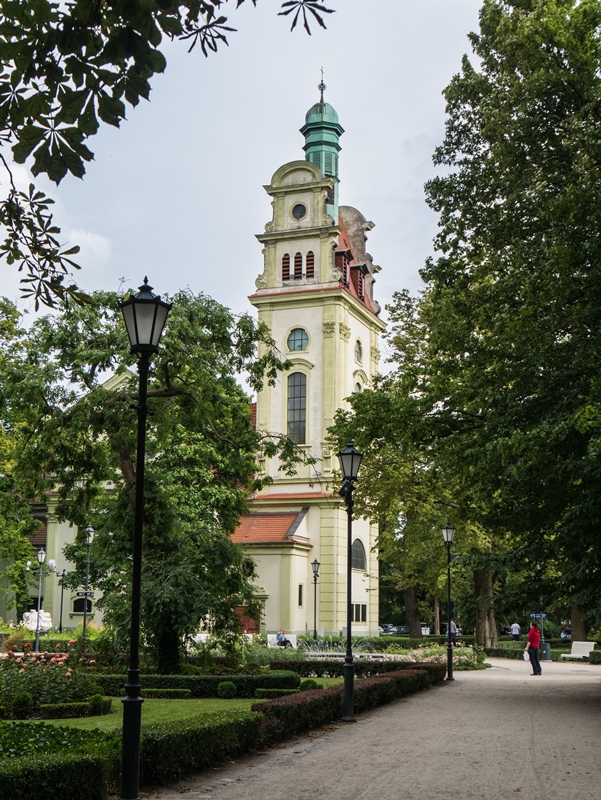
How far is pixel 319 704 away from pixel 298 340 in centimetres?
3410

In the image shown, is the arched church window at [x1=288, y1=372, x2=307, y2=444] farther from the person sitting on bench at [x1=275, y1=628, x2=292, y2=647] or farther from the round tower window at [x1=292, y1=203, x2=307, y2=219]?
the person sitting on bench at [x1=275, y1=628, x2=292, y2=647]

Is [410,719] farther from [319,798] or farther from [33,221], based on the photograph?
[33,221]

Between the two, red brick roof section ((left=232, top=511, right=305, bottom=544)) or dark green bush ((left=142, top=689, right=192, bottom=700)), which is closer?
dark green bush ((left=142, top=689, right=192, bottom=700))

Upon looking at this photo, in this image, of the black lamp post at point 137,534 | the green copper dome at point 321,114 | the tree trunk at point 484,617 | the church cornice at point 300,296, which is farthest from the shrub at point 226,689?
the green copper dome at point 321,114

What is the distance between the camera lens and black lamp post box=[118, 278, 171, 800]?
24.3 ft

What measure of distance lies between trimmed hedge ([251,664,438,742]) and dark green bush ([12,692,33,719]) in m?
4.59

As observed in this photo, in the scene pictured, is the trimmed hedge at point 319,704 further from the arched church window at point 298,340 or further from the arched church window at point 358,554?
the arched church window at point 298,340

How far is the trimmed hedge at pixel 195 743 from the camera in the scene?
30.7 ft

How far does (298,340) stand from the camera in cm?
4738

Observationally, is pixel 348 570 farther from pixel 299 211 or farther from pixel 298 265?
pixel 299 211

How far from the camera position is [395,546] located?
41656mm

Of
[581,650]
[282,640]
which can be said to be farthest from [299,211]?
[581,650]

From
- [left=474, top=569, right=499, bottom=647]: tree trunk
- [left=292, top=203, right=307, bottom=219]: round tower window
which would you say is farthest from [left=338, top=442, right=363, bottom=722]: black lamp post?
[left=292, top=203, right=307, bottom=219]: round tower window

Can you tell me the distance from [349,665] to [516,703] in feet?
17.7
